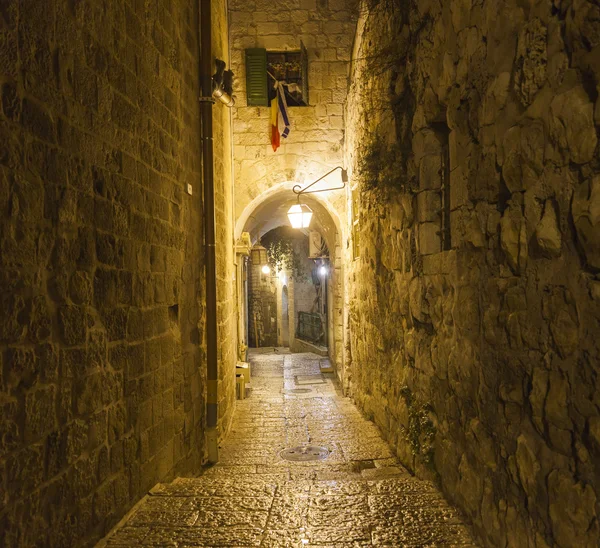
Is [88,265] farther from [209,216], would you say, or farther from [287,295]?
[287,295]

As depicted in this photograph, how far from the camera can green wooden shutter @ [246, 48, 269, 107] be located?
852 cm

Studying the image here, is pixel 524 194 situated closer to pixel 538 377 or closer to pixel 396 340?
pixel 538 377

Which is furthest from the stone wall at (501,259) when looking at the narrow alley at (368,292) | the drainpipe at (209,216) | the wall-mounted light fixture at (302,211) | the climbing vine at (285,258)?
the climbing vine at (285,258)

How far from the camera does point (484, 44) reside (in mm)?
2596

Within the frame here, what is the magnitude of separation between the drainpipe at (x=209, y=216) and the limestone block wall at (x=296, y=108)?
3.29 metres

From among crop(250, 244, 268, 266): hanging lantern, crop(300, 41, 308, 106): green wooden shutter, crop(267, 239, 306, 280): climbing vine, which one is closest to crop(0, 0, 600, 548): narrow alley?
crop(300, 41, 308, 106): green wooden shutter

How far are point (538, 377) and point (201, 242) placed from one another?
3.79m

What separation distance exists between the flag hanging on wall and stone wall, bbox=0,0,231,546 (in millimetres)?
3609

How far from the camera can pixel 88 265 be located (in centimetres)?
269

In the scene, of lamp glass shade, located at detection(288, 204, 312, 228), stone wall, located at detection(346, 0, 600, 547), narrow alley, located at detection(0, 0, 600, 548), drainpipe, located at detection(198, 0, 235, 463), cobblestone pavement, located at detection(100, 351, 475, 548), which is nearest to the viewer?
stone wall, located at detection(346, 0, 600, 547)

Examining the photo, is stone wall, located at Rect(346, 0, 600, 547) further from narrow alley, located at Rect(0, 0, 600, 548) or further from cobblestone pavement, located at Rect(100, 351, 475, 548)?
cobblestone pavement, located at Rect(100, 351, 475, 548)

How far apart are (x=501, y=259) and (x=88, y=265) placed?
2.03 metres

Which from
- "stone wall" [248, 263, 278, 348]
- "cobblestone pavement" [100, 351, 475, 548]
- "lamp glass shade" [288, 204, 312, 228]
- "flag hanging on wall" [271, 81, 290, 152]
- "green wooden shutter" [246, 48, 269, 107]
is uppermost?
"green wooden shutter" [246, 48, 269, 107]

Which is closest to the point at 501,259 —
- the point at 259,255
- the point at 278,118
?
the point at 278,118
